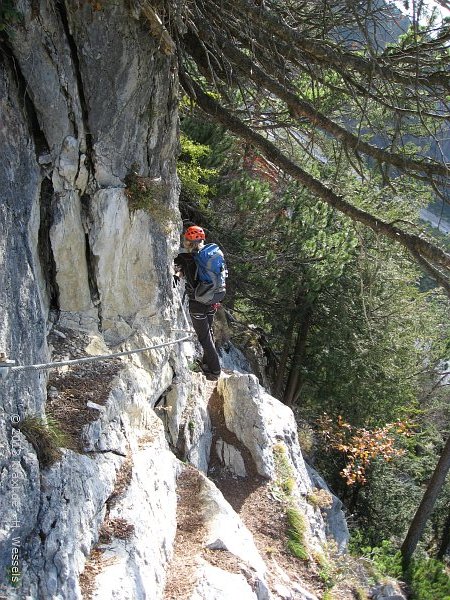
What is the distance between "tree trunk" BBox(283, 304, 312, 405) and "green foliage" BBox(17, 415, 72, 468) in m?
10.1

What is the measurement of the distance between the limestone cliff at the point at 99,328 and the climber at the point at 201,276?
14.0 inches

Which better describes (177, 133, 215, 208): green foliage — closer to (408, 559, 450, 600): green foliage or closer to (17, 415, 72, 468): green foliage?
(17, 415, 72, 468): green foliage

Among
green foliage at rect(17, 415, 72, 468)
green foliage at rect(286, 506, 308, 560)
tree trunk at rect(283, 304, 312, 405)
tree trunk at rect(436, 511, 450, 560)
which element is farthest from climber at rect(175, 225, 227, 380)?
tree trunk at rect(436, 511, 450, 560)

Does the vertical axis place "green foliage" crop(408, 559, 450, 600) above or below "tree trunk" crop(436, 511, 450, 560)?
below

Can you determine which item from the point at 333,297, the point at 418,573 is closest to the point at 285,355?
the point at 333,297

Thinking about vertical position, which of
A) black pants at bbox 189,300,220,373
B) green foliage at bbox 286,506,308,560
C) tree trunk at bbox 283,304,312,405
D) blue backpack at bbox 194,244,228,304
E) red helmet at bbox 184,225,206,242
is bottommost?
green foliage at bbox 286,506,308,560

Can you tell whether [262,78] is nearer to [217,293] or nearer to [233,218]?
[217,293]

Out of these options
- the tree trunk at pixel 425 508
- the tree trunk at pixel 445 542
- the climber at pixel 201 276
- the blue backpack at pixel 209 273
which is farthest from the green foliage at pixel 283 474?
the tree trunk at pixel 445 542

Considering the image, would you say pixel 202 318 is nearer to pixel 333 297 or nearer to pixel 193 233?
pixel 193 233

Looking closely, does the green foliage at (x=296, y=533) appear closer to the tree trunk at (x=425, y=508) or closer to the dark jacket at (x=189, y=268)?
the dark jacket at (x=189, y=268)

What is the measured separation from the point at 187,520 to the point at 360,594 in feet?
11.3

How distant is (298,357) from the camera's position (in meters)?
14.6

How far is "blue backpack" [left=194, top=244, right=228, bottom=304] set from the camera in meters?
7.27

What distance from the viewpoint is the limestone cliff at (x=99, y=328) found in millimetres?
3992
